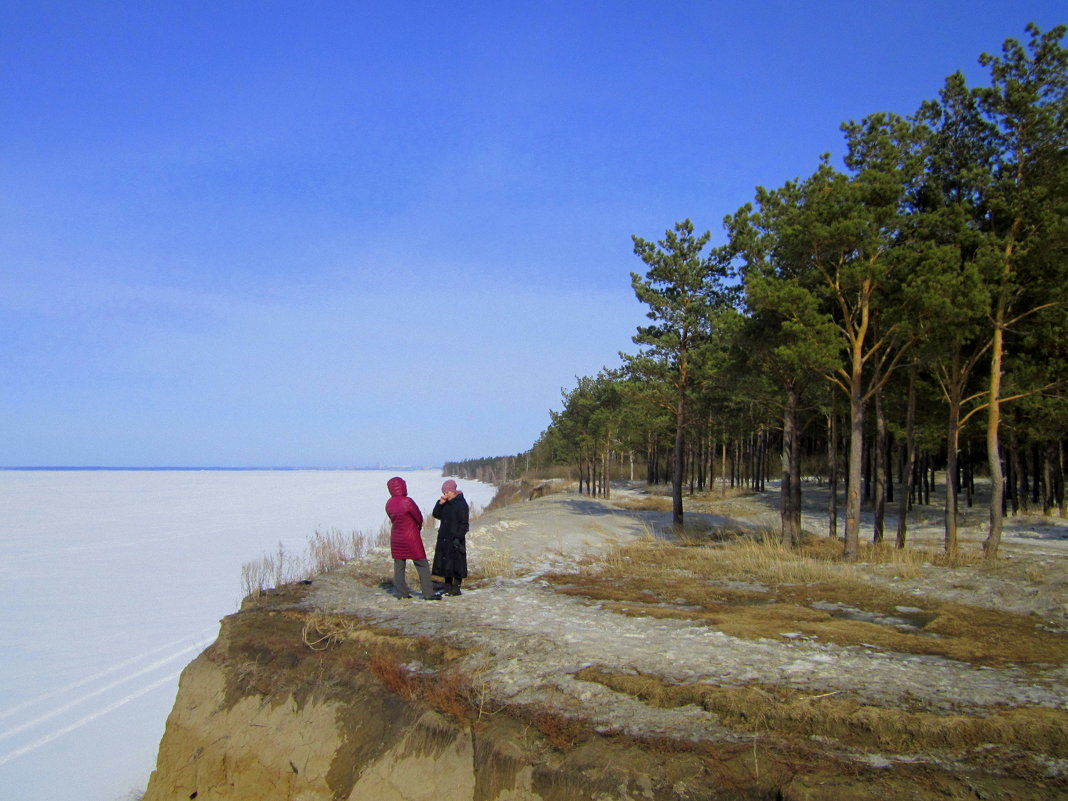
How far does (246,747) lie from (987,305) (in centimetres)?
1534

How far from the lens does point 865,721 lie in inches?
203

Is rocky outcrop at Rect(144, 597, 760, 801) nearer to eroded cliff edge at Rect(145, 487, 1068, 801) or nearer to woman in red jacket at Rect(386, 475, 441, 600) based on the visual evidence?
eroded cliff edge at Rect(145, 487, 1068, 801)

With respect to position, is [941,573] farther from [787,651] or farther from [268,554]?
[268,554]

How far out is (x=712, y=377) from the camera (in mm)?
20609

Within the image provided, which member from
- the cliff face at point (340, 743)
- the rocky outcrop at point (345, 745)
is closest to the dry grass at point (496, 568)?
the cliff face at point (340, 743)

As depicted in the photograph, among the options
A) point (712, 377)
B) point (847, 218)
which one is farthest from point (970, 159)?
point (712, 377)

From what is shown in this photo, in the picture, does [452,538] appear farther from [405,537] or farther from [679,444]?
[679,444]

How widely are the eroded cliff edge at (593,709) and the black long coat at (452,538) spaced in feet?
3.32

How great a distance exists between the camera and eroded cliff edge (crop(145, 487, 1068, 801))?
467 cm

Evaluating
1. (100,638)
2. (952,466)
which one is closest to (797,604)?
(952,466)

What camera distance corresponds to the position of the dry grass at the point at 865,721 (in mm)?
4867

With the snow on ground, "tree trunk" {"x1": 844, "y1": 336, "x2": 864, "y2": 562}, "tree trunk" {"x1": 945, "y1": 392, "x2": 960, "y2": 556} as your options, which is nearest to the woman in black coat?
the snow on ground

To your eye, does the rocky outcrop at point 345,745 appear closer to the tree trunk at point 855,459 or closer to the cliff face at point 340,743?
the cliff face at point 340,743

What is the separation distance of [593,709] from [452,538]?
5.49m
